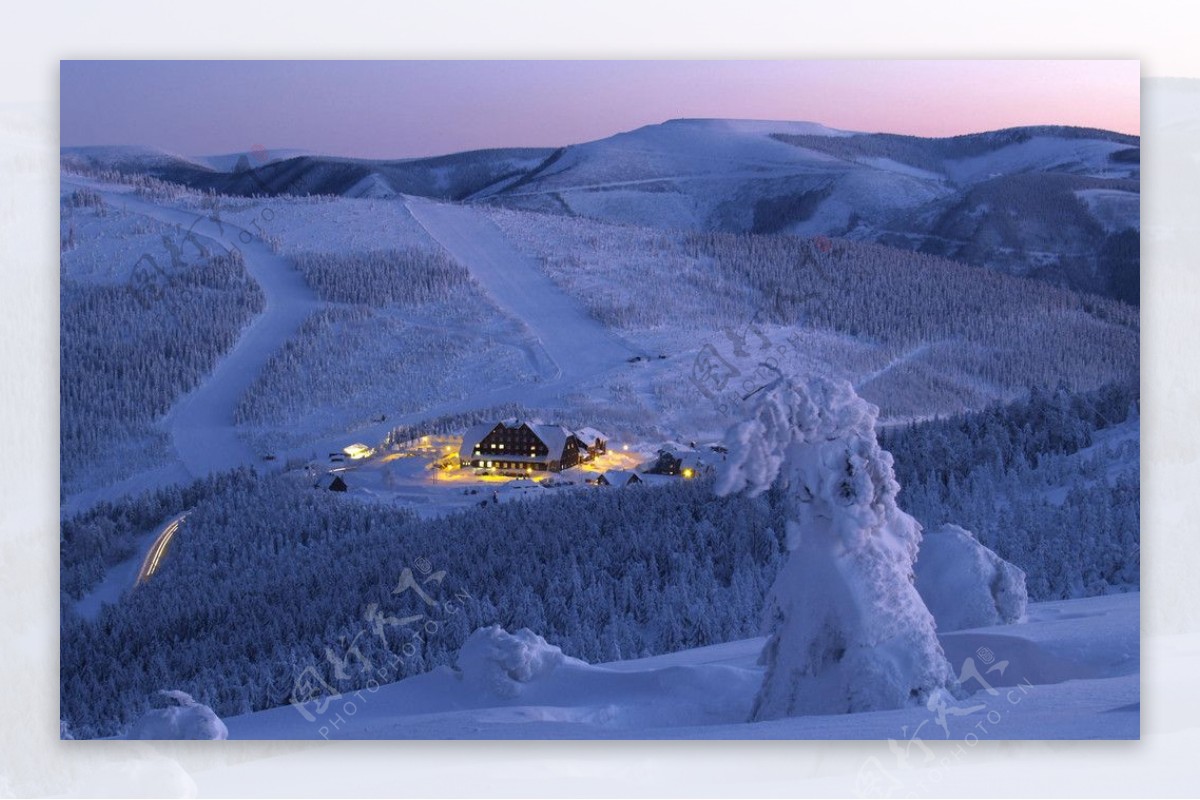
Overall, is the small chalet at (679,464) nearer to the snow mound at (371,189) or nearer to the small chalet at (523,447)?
the small chalet at (523,447)

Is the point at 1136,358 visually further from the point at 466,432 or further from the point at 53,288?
the point at 53,288

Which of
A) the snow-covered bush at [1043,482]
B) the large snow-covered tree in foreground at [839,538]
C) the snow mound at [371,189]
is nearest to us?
the large snow-covered tree in foreground at [839,538]

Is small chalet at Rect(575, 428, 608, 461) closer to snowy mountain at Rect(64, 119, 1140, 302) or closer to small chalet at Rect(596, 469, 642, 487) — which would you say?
small chalet at Rect(596, 469, 642, 487)

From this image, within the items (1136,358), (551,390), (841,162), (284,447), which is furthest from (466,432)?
(1136,358)

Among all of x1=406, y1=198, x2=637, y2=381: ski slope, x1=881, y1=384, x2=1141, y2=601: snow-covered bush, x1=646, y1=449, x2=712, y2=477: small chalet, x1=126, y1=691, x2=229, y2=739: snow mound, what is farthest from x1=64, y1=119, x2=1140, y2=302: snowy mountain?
x1=126, y1=691, x2=229, y2=739: snow mound

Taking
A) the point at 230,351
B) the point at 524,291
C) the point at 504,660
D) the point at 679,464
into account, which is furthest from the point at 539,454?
the point at 230,351

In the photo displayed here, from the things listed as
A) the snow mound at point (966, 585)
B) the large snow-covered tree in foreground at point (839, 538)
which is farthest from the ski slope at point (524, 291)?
the snow mound at point (966, 585)
